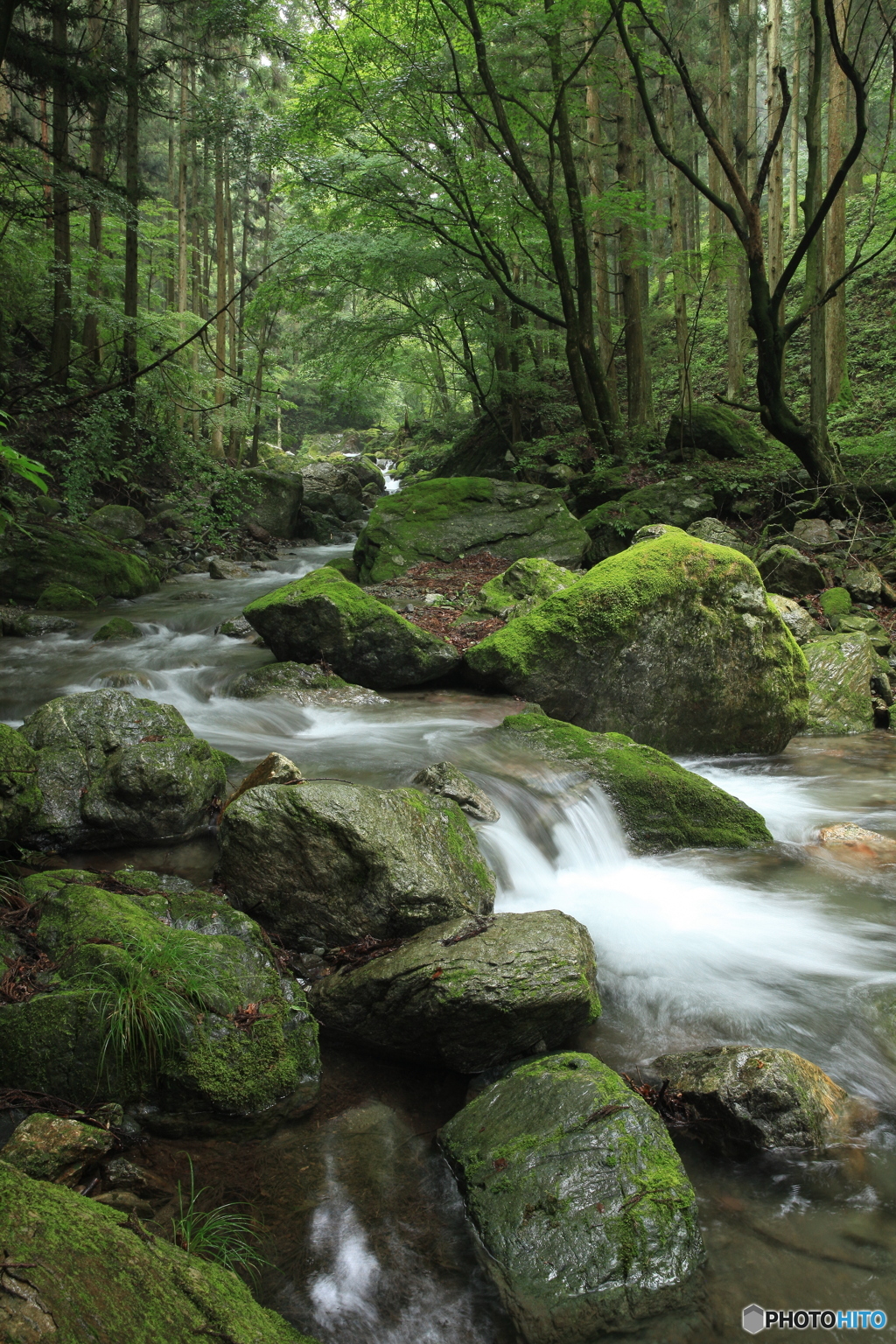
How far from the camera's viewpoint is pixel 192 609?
38.1ft

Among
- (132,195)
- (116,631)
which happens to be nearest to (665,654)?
(116,631)

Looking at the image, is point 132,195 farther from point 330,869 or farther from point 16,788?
point 330,869

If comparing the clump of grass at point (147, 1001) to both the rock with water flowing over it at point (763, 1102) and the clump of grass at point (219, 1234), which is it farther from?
the rock with water flowing over it at point (763, 1102)

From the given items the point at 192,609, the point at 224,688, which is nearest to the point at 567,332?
the point at 192,609

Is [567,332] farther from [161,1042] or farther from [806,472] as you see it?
[161,1042]

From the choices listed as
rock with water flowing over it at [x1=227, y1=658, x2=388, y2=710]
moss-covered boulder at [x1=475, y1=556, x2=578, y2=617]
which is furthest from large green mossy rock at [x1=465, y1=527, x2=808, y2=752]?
moss-covered boulder at [x1=475, y1=556, x2=578, y2=617]

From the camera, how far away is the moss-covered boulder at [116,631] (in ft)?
32.1

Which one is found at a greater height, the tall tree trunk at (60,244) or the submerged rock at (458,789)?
the tall tree trunk at (60,244)

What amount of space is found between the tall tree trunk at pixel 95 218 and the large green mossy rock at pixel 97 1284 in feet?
42.3

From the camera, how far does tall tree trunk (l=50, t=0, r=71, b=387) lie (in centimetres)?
1114

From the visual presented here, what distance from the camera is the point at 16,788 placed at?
14.0ft

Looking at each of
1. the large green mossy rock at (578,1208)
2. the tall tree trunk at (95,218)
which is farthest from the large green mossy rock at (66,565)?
the large green mossy rock at (578,1208)

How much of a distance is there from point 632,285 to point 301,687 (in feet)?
37.4

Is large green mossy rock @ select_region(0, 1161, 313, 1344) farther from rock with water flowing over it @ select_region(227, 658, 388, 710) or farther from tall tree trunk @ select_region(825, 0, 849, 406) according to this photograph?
tall tree trunk @ select_region(825, 0, 849, 406)
